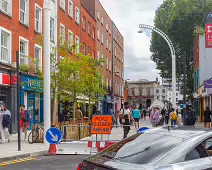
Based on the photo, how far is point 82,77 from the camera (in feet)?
72.8

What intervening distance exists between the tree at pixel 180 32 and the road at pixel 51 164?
37.2 meters

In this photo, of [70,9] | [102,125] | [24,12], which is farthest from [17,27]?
[102,125]

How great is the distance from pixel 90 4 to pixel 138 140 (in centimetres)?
4315

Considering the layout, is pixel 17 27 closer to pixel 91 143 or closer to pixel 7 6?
pixel 7 6

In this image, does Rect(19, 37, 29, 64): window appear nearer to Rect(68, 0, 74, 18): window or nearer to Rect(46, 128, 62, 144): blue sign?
Rect(68, 0, 74, 18): window

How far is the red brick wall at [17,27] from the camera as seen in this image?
2178 centimetres

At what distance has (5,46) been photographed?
2192 cm

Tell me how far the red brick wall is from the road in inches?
443

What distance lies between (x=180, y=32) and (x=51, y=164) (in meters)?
39.2

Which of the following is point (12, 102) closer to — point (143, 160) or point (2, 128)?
point (2, 128)

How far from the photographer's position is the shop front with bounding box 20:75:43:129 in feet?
76.0

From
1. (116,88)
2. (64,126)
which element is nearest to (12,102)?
(64,126)

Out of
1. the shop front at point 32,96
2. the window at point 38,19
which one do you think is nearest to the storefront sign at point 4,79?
the shop front at point 32,96

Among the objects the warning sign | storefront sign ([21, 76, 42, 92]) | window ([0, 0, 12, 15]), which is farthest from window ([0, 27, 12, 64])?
the warning sign
